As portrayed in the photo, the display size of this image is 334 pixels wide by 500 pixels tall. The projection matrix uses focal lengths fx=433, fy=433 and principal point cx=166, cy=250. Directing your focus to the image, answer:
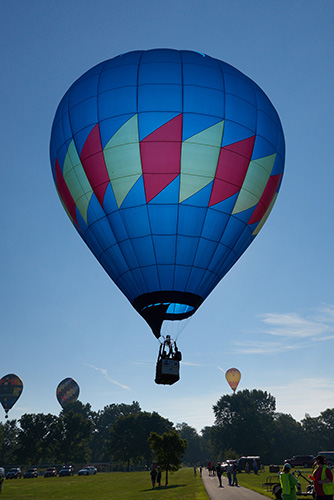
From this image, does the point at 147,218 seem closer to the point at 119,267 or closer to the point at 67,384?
the point at 119,267

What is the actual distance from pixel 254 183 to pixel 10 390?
79.2m

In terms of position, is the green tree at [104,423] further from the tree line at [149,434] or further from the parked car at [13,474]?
the parked car at [13,474]

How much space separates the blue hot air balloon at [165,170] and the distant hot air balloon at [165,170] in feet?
0.13

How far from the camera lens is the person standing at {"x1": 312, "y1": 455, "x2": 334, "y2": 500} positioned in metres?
7.94

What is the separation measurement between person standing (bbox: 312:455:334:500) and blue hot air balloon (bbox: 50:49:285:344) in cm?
957

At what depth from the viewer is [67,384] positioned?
10056cm

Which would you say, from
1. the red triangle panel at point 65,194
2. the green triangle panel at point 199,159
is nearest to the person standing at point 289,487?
the green triangle panel at point 199,159

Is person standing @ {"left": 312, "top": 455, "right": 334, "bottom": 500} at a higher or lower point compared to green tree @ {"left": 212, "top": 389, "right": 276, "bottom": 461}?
lower

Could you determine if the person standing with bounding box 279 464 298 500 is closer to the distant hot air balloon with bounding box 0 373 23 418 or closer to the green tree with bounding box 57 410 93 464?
the distant hot air balloon with bounding box 0 373 23 418

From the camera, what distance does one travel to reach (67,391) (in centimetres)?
9975

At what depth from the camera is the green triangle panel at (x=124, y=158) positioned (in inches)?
669

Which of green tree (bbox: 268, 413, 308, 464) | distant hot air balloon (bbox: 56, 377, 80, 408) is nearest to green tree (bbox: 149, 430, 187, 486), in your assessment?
green tree (bbox: 268, 413, 308, 464)

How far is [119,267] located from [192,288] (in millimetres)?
3183

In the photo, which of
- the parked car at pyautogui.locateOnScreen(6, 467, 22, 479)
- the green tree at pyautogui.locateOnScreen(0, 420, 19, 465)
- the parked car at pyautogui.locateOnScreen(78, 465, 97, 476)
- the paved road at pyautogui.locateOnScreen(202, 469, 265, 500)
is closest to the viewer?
the paved road at pyautogui.locateOnScreen(202, 469, 265, 500)
